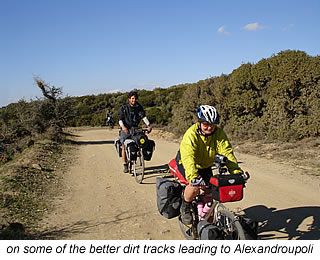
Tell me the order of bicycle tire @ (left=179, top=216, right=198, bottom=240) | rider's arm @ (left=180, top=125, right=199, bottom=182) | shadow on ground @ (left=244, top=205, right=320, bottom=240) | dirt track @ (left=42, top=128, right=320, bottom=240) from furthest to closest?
dirt track @ (left=42, top=128, right=320, bottom=240) < shadow on ground @ (left=244, top=205, right=320, bottom=240) < bicycle tire @ (left=179, top=216, right=198, bottom=240) < rider's arm @ (left=180, top=125, right=199, bottom=182)

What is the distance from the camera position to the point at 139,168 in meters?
8.70

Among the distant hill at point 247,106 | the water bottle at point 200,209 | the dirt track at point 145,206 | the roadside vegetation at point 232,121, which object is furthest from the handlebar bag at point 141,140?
the distant hill at point 247,106

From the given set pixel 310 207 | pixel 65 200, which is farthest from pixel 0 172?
pixel 310 207

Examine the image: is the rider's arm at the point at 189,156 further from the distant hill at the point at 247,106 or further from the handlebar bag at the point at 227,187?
the distant hill at the point at 247,106

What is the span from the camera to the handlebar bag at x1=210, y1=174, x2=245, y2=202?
3.28 m

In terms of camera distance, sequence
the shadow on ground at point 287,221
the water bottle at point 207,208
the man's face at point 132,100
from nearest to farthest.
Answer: the water bottle at point 207,208 → the shadow on ground at point 287,221 → the man's face at point 132,100

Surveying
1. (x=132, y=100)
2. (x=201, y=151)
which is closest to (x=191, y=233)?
(x=201, y=151)

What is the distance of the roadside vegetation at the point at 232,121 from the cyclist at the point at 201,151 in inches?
129

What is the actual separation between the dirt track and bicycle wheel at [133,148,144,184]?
169 millimetres

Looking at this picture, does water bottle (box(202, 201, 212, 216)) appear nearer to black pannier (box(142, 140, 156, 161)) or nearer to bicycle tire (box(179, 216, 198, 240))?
bicycle tire (box(179, 216, 198, 240))

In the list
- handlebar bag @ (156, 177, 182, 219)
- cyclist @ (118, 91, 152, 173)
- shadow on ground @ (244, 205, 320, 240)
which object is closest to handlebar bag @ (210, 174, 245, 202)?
handlebar bag @ (156, 177, 182, 219)

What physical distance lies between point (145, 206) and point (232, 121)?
1049 centimetres

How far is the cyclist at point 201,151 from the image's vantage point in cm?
368

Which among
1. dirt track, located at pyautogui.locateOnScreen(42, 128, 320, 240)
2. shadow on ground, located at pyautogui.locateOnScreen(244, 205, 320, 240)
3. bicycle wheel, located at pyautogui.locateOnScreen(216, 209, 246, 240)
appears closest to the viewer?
bicycle wheel, located at pyautogui.locateOnScreen(216, 209, 246, 240)
